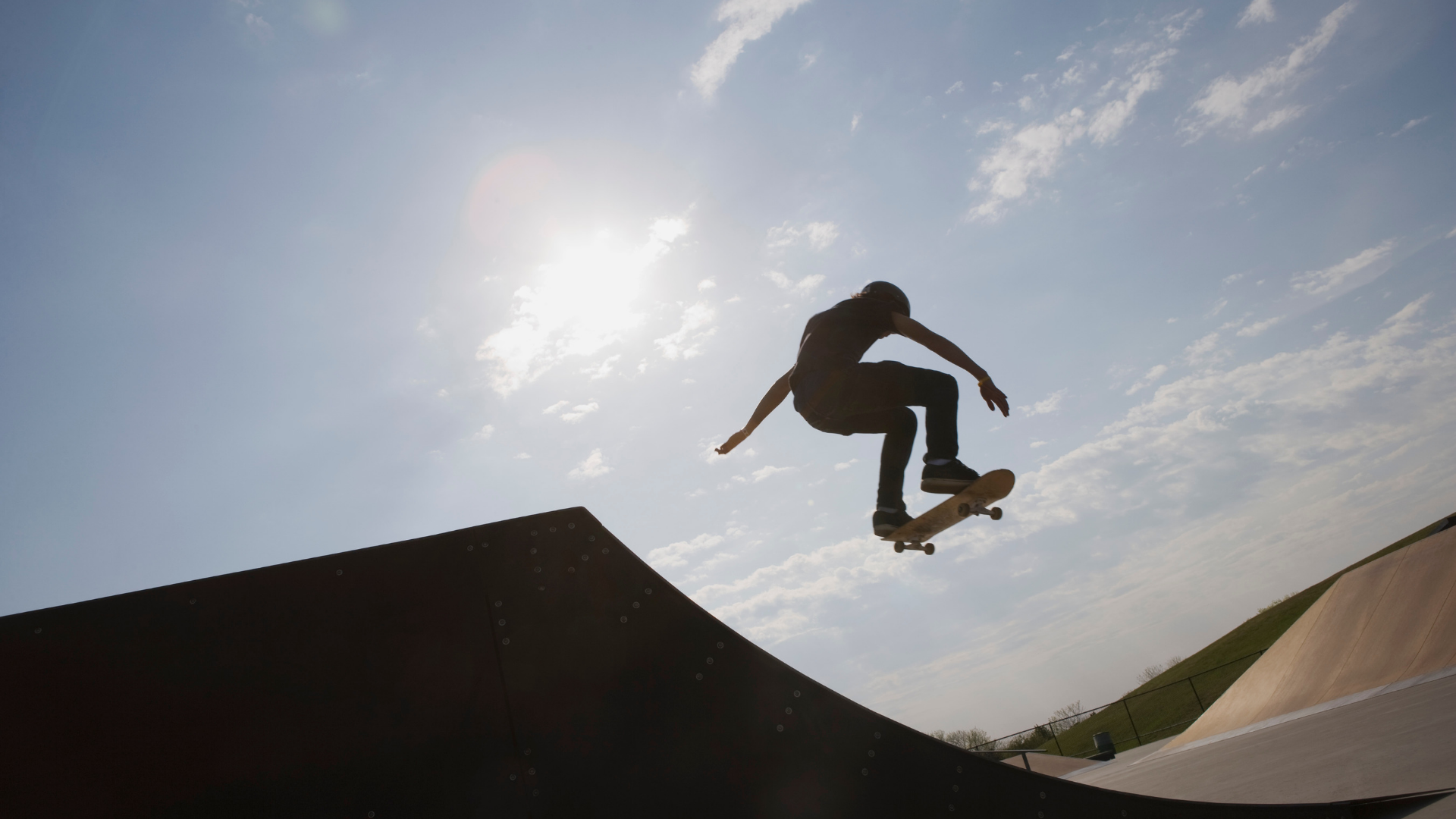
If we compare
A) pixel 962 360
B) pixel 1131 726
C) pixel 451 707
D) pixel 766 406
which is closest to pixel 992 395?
pixel 962 360

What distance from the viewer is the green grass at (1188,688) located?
2916cm

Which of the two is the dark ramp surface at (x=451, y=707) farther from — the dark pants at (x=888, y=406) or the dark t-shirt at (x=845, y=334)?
the dark t-shirt at (x=845, y=334)

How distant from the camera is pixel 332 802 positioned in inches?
75.3

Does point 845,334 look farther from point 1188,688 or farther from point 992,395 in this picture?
point 1188,688

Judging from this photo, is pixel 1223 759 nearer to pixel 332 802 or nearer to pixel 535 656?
pixel 535 656

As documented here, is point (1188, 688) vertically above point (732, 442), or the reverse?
point (732, 442)

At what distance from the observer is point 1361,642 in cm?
1116

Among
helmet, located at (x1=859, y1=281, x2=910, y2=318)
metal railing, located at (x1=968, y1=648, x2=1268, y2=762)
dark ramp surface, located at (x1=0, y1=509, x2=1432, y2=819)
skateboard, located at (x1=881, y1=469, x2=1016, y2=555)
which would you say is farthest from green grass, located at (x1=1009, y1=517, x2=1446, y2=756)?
dark ramp surface, located at (x1=0, y1=509, x2=1432, y2=819)

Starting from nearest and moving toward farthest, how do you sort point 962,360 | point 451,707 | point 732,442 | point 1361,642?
point 451,707
point 962,360
point 732,442
point 1361,642

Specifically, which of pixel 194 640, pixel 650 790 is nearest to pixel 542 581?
pixel 650 790

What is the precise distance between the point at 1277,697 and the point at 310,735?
50.3 feet

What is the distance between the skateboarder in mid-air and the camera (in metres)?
4.17

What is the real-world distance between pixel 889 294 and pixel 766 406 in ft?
3.59

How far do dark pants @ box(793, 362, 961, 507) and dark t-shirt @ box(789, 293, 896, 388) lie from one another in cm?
7
